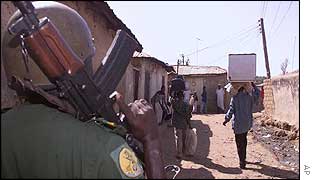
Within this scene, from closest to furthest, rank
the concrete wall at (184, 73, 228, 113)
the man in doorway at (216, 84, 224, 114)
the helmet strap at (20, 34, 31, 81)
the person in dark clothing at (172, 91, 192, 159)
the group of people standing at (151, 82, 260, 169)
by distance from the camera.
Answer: the helmet strap at (20, 34, 31, 81)
the concrete wall at (184, 73, 228, 113)
the man in doorway at (216, 84, 224, 114)
the group of people standing at (151, 82, 260, 169)
the person in dark clothing at (172, 91, 192, 159)

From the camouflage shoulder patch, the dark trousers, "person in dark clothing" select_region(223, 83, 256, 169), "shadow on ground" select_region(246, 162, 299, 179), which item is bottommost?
"shadow on ground" select_region(246, 162, 299, 179)

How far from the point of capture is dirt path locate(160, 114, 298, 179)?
4152 millimetres

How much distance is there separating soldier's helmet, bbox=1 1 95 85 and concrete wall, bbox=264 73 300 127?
5.64 metres

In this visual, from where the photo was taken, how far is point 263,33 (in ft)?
15.0

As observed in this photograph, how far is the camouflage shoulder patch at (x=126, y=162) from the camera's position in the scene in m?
0.66

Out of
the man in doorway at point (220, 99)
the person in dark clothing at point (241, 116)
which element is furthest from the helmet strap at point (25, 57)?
the person in dark clothing at point (241, 116)

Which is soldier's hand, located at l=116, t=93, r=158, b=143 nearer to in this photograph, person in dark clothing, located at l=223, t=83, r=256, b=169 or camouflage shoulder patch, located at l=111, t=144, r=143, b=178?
camouflage shoulder patch, located at l=111, t=144, r=143, b=178

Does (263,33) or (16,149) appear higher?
(263,33)

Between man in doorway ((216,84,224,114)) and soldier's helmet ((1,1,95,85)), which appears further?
man in doorway ((216,84,224,114))

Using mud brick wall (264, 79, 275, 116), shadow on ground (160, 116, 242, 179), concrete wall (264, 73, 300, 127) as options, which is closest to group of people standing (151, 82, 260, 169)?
shadow on ground (160, 116, 242, 179)

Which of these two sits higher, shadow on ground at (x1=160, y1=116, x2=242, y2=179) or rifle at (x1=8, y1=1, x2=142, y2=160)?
rifle at (x1=8, y1=1, x2=142, y2=160)

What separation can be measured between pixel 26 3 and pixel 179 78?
9.34ft

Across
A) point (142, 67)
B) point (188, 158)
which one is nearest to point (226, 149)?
point (188, 158)
